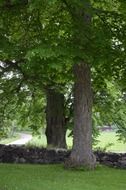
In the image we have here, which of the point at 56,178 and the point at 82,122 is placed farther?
the point at 82,122

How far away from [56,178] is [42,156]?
4.97 metres

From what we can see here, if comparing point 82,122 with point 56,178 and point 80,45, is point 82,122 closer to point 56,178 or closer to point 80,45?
point 56,178

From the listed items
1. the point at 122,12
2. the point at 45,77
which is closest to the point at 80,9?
the point at 122,12

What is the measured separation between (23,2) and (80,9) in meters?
2.25

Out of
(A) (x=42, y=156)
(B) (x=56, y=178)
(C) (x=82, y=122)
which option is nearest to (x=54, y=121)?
(A) (x=42, y=156)

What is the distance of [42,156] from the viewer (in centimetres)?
2091

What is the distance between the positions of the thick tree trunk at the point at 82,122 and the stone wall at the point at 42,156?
2.09m

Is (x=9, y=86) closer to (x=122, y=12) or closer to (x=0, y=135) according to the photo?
(x=0, y=135)

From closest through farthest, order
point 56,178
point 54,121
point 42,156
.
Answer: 1. point 56,178
2. point 42,156
3. point 54,121

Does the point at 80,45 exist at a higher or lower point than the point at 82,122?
higher

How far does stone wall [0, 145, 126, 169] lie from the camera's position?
20609mm

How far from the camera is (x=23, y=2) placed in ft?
59.1

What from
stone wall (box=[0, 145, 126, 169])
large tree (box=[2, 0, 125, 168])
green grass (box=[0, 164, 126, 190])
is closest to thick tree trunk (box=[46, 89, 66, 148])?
stone wall (box=[0, 145, 126, 169])

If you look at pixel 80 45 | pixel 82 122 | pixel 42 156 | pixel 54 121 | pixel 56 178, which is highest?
pixel 80 45
